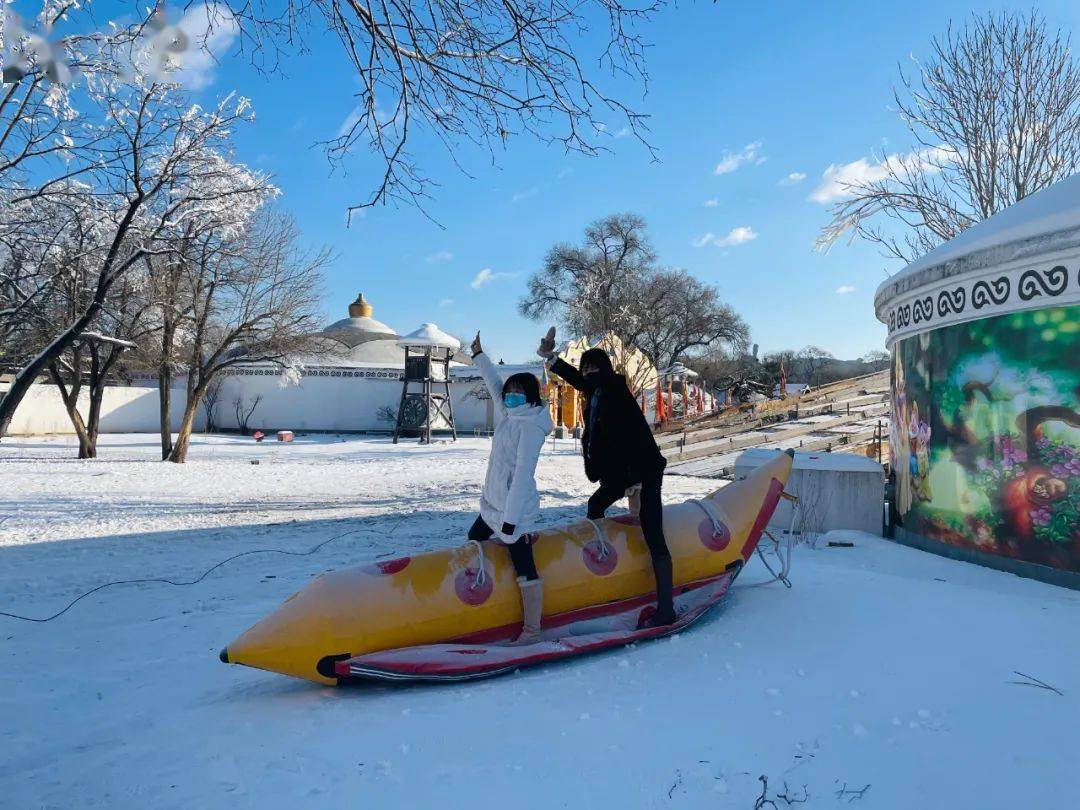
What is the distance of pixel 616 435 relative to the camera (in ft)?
15.0

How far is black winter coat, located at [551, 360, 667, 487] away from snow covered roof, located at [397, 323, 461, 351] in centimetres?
2425

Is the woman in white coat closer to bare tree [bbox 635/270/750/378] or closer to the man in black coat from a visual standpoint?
the man in black coat

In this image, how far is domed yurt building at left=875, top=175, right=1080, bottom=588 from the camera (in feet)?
18.1

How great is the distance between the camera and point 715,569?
4.88m

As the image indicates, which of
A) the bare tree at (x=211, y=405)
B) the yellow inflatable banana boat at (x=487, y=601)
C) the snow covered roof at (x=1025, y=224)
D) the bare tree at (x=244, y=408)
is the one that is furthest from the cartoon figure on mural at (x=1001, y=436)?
the bare tree at (x=211, y=405)

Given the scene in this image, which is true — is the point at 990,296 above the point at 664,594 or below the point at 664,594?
above

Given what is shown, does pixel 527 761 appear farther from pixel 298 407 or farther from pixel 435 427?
pixel 298 407

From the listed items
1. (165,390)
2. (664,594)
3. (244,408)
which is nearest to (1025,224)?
(664,594)

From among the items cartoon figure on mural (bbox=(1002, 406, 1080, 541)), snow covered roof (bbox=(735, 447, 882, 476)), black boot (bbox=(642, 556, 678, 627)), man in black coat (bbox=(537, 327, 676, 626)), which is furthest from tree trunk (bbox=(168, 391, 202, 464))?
cartoon figure on mural (bbox=(1002, 406, 1080, 541))

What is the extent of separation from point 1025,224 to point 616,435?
13.6 ft

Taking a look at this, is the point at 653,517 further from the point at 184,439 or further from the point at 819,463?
the point at 184,439

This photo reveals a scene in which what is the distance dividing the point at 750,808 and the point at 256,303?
57.7ft

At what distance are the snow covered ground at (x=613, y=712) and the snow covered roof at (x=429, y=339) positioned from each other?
22.4 metres

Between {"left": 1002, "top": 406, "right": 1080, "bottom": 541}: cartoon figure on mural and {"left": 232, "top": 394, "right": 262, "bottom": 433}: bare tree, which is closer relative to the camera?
{"left": 1002, "top": 406, "right": 1080, "bottom": 541}: cartoon figure on mural
